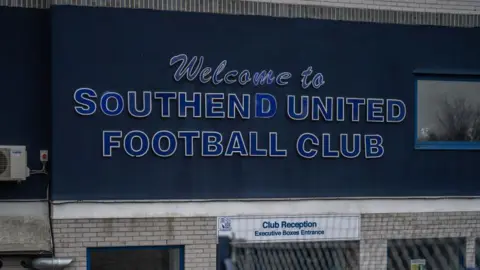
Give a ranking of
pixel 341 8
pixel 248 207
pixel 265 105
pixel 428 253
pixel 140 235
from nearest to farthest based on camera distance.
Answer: pixel 140 235
pixel 248 207
pixel 265 105
pixel 341 8
pixel 428 253

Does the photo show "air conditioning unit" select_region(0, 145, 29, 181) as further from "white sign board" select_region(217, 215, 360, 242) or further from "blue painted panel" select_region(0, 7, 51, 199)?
"white sign board" select_region(217, 215, 360, 242)

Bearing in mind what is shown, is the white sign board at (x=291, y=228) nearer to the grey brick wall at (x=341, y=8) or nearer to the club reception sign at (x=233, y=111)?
the club reception sign at (x=233, y=111)

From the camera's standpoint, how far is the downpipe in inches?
324

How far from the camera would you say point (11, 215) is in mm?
→ 8477

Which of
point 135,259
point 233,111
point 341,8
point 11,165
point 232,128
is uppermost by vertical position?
point 341,8

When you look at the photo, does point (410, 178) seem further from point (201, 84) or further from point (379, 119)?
point (201, 84)

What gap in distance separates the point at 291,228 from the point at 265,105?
1.77m

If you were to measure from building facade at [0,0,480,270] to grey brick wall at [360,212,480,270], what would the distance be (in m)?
0.02

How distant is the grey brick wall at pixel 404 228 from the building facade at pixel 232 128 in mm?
21

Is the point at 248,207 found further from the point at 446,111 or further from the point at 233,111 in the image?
the point at 446,111

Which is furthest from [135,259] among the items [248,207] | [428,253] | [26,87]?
[428,253]

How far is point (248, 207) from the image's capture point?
353 inches

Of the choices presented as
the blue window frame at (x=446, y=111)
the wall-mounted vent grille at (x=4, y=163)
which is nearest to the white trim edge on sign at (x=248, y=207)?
the wall-mounted vent grille at (x=4, y=163)

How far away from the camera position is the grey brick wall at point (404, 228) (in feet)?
30.5
